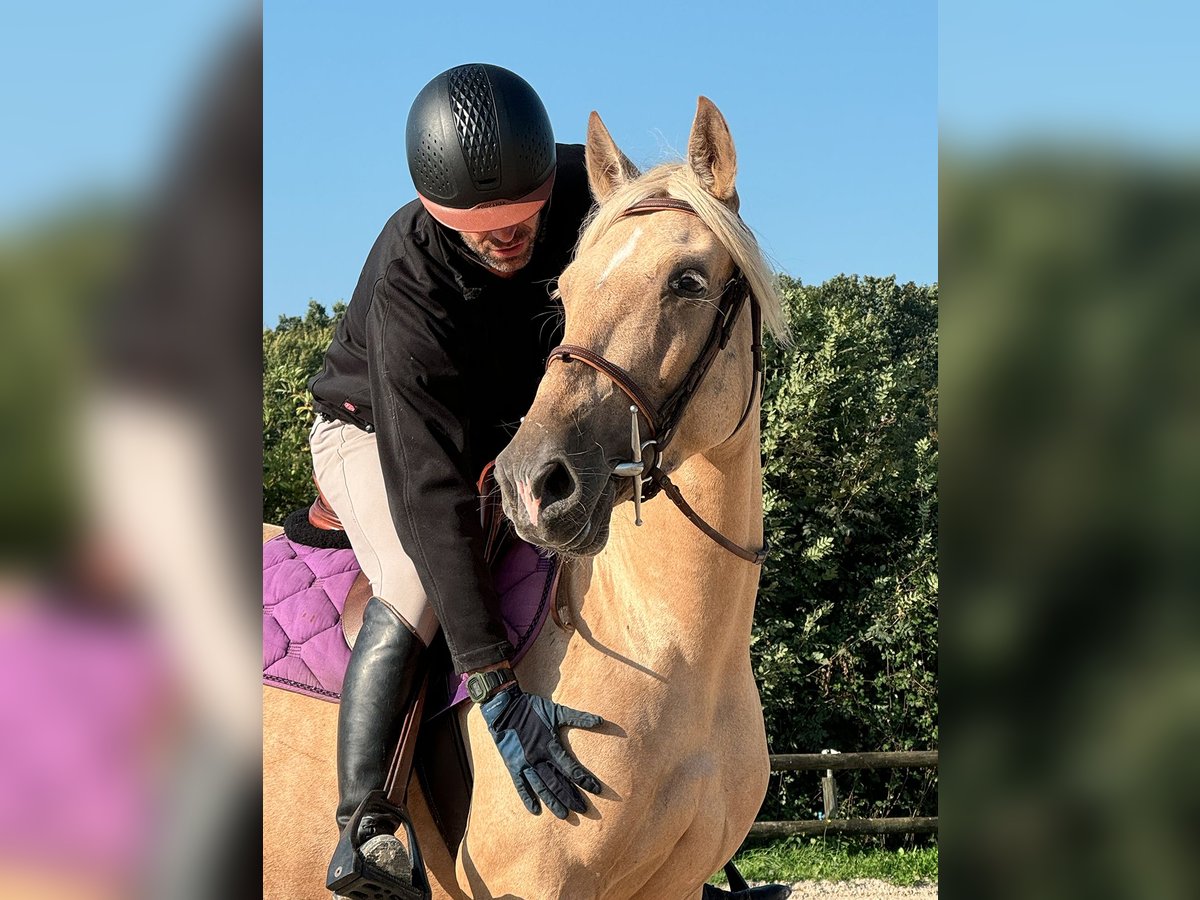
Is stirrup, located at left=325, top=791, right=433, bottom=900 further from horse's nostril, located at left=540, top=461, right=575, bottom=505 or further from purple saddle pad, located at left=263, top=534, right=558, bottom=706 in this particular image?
horse's nostril, located at left=540, top=461, right=575, bottom=505

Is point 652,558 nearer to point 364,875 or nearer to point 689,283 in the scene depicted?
point 689,283

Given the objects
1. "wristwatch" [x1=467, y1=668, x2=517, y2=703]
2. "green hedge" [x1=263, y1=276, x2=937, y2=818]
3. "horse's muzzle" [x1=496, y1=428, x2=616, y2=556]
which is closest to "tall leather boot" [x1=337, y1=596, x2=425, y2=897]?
"wristwatch" [x1=467, y1=668, x2=517, y2=703]

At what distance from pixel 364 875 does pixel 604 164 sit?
6.84 feet

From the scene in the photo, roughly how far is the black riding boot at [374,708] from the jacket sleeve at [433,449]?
0.55 ft

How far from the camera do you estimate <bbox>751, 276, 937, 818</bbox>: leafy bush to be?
37.0 feet

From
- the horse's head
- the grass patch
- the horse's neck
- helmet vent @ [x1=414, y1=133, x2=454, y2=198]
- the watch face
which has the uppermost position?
helmet vent @ [x1=414, y1=133, x2=454, y2=198]

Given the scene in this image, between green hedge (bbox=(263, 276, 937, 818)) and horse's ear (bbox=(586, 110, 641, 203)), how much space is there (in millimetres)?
7805

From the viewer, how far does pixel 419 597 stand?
3.26 meters

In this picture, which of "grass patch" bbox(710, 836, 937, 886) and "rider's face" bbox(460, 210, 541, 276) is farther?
"grass patch" bbox(710, 836, 937, 886)

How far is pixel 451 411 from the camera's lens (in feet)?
10.8
